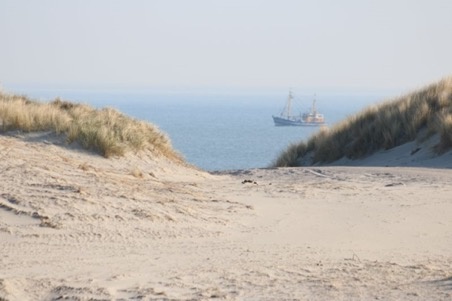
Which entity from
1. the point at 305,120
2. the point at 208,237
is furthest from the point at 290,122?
the point at 208,237

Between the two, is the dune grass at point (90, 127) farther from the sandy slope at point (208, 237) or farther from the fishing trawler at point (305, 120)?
the fishing trawler at point (305, 120)

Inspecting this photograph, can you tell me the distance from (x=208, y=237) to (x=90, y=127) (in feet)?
21.7

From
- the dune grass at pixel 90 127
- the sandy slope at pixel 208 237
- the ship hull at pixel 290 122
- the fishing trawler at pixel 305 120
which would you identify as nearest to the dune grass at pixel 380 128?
the dune grass at pixel 90 127

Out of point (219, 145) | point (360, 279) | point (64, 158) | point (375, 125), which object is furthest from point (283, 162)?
point (219, 145)

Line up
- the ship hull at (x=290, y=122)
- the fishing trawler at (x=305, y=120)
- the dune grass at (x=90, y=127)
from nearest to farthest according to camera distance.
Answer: the dune grass at (x=90, y=127) → the fishing trawler at (x=305, y=120) → the ship hull at (x=290, y=122)

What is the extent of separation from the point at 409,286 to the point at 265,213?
396 centimetres

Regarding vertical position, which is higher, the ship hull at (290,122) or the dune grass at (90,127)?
the dune grass at (90,127)

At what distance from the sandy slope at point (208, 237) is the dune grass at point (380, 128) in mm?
7490

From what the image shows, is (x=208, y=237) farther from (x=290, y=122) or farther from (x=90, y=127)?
(x=290, y=122)

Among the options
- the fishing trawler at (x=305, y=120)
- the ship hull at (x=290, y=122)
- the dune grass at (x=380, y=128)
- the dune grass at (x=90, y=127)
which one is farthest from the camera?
the ship hull at (x=290, y=122)

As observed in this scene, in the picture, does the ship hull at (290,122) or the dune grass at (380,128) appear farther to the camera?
the ship hull at (290,122)

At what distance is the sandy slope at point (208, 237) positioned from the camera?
7.15 metres

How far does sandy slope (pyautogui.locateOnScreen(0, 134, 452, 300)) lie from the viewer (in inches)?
282

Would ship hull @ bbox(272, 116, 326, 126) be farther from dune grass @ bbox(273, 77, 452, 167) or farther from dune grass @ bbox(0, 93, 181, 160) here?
dune grass @ bbox(0, 93, 181, 160)
